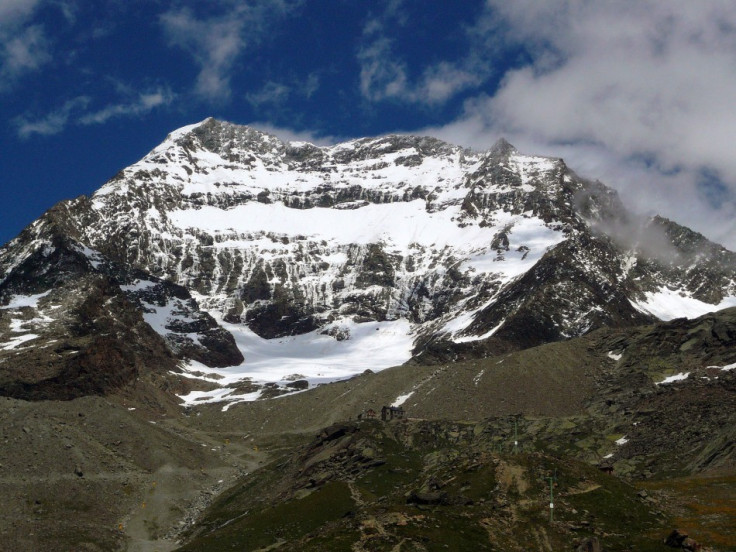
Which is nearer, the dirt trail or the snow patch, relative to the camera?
the dirt trail

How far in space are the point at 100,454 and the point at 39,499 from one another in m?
25.9

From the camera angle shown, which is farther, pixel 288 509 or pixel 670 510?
pixel 288 509

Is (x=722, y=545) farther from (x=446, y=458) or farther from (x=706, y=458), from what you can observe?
(x=446, y=458)

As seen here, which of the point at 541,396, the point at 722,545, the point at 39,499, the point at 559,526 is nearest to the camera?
the point at 722,545

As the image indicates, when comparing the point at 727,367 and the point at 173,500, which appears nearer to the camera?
the point at 173,500

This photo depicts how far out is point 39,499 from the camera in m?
126

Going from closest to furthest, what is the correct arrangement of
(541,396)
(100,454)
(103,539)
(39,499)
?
1. (103,539)
2. (39,499)
3. (100,454)
4. (541,396)

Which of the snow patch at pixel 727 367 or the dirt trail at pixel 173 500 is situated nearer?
the dirt trail at pixel 173 500

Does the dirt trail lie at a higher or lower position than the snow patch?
higher

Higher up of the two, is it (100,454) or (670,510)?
(100,454)

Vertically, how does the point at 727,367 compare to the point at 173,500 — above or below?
below

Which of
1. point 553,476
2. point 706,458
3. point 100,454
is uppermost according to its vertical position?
point 100,454

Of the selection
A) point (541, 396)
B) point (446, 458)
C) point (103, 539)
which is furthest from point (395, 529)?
point (541, 396)

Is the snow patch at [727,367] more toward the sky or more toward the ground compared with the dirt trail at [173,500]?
more toward the ground
